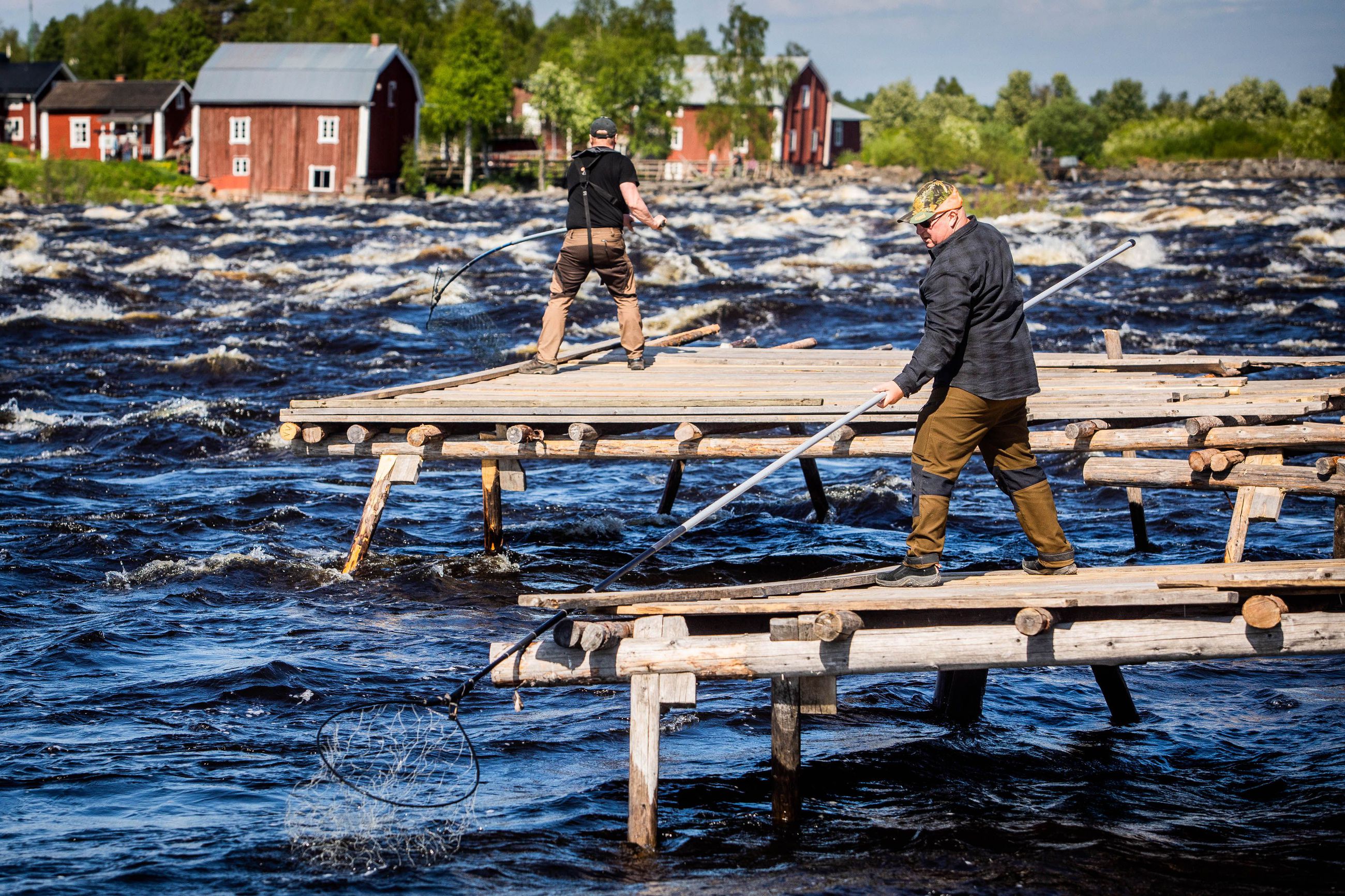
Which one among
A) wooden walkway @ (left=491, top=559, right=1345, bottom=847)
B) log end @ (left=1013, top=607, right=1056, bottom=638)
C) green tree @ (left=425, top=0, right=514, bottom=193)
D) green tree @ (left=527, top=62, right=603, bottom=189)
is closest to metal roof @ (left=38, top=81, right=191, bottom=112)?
green tree @ (left=425, top=0, right=514, bottom=193)

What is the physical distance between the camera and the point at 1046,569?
6621mm

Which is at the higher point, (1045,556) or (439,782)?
(1045,556)

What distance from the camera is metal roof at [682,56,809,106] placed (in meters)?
82.5

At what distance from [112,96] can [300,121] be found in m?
18.6

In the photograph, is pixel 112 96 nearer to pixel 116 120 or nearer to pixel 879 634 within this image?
pixel 116 120

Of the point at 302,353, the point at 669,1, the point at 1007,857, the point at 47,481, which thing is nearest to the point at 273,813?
the point at 1007,857

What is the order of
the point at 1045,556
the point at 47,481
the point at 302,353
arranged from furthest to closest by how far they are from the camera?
1. the point at 302,353
2. the point at 47,481
3. the point at 1045,556

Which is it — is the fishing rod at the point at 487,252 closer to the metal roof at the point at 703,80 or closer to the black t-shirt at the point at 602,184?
the black t-shirt at the point at 602,184

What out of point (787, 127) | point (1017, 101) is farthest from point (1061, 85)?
point (787, 127)

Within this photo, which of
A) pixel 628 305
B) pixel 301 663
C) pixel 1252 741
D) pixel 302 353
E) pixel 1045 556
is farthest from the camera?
pixel 302 353

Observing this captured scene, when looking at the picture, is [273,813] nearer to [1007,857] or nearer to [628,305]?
[1007,857]

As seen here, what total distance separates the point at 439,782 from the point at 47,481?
803 centimetres

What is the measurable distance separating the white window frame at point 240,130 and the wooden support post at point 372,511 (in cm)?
5520

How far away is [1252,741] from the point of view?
7320 millimetres
